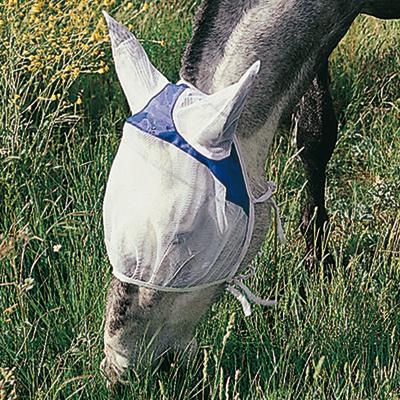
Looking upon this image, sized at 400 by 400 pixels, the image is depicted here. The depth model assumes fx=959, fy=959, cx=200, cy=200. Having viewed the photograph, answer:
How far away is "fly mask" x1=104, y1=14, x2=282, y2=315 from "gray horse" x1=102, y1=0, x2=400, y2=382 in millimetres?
68

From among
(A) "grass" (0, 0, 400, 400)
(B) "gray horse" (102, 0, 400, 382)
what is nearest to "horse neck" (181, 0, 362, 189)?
(B) "gray horse" (102, 0, 400, 382)

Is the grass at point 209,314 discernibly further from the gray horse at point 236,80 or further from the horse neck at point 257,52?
the horse neck at point 257,52

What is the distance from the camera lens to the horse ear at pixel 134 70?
2.08 metres

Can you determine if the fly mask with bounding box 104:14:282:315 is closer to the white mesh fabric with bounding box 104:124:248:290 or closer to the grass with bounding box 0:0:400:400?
the white mesh fabric with bounding box 104:124:248:290

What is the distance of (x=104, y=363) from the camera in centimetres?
230

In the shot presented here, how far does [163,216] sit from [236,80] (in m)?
0.36

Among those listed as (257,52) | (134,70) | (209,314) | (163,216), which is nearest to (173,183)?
(163,216)

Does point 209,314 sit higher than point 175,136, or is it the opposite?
point 175,136

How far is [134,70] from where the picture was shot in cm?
209

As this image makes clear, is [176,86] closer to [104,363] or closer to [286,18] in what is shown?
[286,18]

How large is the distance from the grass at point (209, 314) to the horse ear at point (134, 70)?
15.7 inches

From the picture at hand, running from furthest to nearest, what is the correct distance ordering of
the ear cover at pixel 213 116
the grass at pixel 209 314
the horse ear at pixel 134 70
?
the grass at pixel 209 314, the horse ear at pixel 134 70, the ear cover at pixel 213 116

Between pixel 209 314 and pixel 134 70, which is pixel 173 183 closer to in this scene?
pixel 134 70

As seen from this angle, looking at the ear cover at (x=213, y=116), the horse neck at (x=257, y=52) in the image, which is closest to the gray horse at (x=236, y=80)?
the horse neck at (x=257, y=52)
